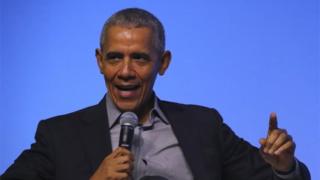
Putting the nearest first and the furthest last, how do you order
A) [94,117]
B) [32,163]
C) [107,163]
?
[107,163] → [32,163] → [94,117]

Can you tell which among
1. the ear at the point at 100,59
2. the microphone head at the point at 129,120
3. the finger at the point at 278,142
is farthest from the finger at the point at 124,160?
the ear at the point at 100,59

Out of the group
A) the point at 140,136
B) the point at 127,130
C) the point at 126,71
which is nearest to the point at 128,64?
the point at 126,71

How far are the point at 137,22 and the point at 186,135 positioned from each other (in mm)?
388

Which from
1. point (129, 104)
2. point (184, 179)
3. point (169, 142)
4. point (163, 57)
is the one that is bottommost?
point (184, 179)

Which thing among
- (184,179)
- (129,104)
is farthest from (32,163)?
(184,179)

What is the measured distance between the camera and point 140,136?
5.46 feet

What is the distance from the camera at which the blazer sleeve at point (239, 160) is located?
5.61ft

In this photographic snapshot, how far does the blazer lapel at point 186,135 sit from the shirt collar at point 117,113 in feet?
0.10

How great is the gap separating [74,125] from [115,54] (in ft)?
0.85

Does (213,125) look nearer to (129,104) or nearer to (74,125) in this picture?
(129,104)

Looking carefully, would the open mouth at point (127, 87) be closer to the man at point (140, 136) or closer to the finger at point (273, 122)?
the man at point (140, 136)

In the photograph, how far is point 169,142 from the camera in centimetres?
169

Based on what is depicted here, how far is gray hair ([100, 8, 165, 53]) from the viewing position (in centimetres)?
163

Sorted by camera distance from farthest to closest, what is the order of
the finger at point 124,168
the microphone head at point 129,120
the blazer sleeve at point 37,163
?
the blazer sleeve at point 37,163 → the microphone head at point 129,120 → the finger at point 124,168
